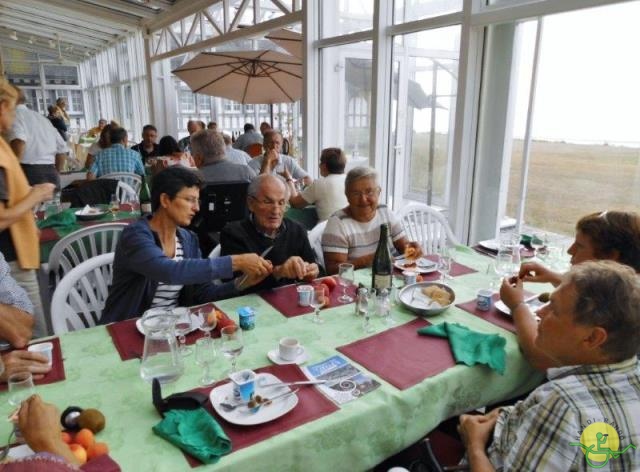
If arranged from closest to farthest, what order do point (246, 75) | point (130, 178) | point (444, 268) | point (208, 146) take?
1. point (444, 268)
2. point (208, 146)
3. point (130, 178)
4. point (246, 75)

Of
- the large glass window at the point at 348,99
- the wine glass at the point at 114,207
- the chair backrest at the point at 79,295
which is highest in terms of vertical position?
the large glass window at the point at 348,99

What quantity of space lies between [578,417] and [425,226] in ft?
7.30

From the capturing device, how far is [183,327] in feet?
5.05

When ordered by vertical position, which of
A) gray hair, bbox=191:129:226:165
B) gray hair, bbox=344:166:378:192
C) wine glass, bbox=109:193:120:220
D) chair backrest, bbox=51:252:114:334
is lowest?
chair backrest, bbox=51:252:114:334

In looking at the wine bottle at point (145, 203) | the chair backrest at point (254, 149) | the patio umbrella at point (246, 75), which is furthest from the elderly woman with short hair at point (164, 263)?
the chair backrest at point (254, 149)

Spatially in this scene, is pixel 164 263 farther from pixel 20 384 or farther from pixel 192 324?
pixel 20 384

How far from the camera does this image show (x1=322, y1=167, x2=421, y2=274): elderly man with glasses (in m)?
2.46

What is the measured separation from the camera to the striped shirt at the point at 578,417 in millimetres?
971

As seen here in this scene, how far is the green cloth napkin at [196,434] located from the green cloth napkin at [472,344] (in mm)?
756

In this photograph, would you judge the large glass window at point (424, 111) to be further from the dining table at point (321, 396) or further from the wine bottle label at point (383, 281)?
the dining table at point (321, 396)

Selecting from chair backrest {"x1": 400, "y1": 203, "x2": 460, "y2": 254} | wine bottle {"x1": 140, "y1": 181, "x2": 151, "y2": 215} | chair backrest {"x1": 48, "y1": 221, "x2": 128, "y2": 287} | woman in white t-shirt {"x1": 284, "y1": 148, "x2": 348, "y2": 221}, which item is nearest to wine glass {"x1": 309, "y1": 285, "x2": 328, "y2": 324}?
chair backrest {"x1": 48, "y1": 221, "x2": 128, "y2": 287}

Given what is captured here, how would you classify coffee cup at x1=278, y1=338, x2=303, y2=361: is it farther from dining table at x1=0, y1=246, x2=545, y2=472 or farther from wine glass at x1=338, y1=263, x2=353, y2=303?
wine glass at x1=338, y1=263, x2=353, y2=303

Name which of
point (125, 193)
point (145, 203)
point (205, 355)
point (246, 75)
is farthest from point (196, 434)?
point (246, 75)

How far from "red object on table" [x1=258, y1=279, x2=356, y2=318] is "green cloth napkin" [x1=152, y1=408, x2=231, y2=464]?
66 cm
